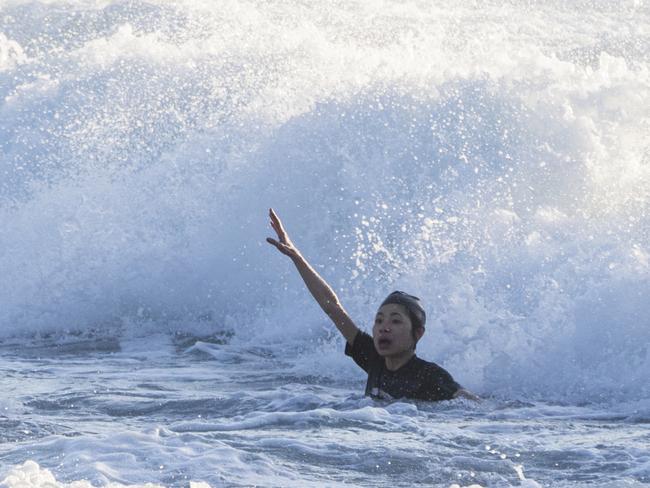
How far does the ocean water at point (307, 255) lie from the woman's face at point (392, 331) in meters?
0.32

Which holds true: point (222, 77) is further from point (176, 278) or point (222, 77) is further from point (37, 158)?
point (176, 278)

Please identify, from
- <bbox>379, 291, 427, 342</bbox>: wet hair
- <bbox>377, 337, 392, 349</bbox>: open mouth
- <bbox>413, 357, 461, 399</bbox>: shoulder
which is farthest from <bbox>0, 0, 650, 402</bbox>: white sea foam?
<bbox>377, 337, 392, 349</bbox>: open mouth

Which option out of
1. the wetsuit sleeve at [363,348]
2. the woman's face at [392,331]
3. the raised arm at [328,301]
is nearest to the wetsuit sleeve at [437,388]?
the woman's face at [392,331]

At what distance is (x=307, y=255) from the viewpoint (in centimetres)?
1128

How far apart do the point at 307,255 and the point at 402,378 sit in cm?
462

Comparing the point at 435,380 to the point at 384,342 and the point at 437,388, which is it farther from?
the point at 384,342

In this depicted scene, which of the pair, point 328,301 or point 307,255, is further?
point 307,255

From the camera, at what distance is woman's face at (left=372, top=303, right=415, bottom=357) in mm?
6660

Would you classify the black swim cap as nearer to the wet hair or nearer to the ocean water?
the wet hair

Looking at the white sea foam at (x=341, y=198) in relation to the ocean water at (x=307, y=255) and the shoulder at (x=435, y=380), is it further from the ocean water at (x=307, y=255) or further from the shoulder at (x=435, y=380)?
the shoulder at (x=435, y=380)

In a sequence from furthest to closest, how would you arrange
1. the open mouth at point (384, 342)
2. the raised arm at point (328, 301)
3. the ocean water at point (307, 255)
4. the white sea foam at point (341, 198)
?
the white sea foam at point (341, 198) < the raised arm at point (328, 301) < the open mouth at point (384, 342) < the ocean water at point (307, 255)

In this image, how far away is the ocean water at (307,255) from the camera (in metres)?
5.74

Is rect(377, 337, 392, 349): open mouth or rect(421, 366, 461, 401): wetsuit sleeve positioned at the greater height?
rect(377, 337, 392, 349): open mouth

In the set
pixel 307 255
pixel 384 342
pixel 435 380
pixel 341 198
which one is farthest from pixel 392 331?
pixel 341 198
